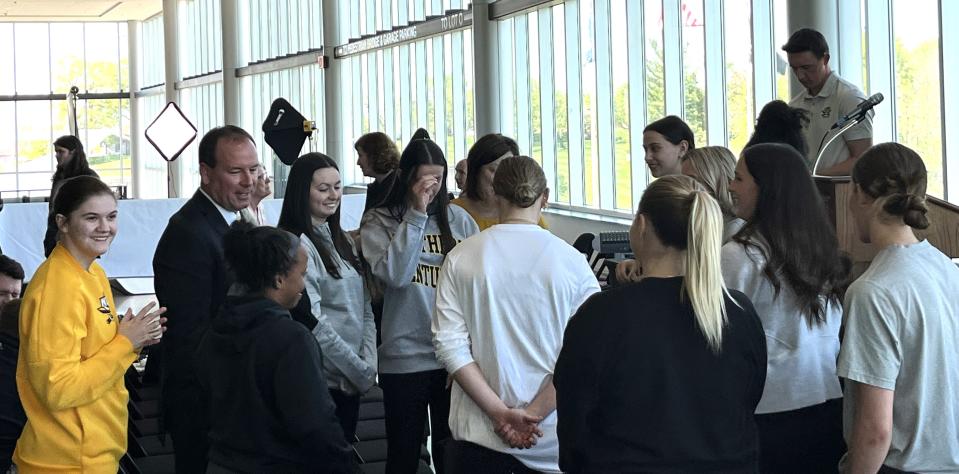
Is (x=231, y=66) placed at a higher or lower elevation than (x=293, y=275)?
higher

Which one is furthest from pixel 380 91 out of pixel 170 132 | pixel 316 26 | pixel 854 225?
pixel 854 225

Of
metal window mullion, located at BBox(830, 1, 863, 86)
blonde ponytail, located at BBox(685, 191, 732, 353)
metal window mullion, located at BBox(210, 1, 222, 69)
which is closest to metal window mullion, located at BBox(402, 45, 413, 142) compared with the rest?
metal window mullion, located at BBox(210, 1, 222, 69)

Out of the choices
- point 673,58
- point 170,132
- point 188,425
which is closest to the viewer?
point 188,425

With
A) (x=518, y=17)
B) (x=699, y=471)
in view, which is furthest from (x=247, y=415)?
(x=518, y=17)

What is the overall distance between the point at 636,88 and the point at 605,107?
2.59 ft

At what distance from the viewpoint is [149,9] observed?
3444 cm

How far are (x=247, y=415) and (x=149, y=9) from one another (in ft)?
110

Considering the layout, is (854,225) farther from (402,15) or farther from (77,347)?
(402,15)

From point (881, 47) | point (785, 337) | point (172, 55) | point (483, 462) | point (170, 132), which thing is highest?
point (172, 55)

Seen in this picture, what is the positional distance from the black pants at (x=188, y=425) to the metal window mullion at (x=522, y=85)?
12.3m

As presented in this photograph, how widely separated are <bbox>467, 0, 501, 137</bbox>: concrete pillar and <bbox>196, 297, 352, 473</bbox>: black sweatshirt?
13.2 metres

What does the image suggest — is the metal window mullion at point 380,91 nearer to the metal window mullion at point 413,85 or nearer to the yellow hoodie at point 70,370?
the metal window mullion at point 413,85

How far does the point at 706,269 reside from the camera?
2.41m

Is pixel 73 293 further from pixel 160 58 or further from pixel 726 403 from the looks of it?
pixel 160 58
